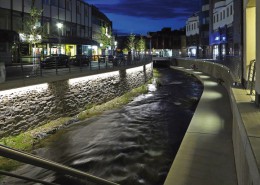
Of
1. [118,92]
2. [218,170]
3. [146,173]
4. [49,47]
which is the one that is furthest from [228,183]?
[49,47]

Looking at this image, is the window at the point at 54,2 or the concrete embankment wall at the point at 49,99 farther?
the window at the point at 54,2

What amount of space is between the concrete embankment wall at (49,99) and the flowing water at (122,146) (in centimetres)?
189

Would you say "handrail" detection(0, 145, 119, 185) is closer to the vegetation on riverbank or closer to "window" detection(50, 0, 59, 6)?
the vegetation on riverbank

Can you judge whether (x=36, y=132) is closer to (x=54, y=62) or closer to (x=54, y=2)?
(x=54, y=62)

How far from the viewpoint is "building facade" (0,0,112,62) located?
1387 inches

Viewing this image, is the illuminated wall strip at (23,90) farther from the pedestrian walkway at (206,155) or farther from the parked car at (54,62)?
the pedestrian walkway at (206,155)

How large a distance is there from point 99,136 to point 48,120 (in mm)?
4476

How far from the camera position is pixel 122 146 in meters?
13.0

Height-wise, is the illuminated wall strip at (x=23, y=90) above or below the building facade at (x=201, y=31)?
below

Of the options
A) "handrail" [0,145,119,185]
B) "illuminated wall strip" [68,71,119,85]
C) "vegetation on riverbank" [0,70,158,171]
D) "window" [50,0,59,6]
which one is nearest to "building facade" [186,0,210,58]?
"window" [50,0,59,6]

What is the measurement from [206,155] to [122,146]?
4.65 m

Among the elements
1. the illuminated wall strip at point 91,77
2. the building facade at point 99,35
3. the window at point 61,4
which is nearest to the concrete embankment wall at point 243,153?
the illuminated wall strip at point 91,77

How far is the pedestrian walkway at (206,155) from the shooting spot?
752 cm

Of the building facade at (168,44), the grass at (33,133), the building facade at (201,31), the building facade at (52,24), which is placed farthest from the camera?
the building facade at (168,44)
